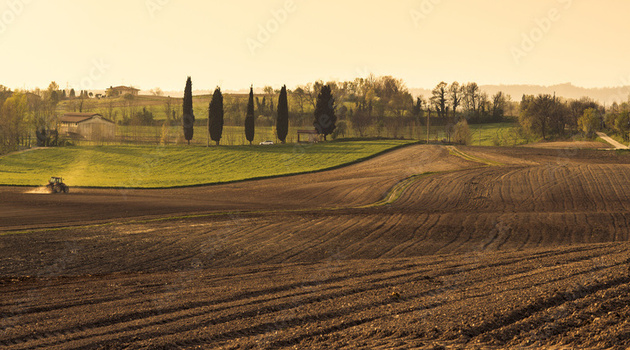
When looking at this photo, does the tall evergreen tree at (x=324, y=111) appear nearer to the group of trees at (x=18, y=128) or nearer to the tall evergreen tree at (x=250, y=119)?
the tall evergreen tree at (x=250, y=119)

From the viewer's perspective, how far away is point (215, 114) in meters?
85.0

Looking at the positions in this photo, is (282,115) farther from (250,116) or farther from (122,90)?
(122,90)

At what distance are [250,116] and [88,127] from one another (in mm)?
36107

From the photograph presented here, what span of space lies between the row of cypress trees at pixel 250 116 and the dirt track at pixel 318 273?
45590 millimetres

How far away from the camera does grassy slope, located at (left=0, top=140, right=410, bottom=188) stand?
60281 mm

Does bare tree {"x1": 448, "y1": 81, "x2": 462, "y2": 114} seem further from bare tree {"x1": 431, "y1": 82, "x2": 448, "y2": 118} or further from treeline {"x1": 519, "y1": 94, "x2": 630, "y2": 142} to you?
treeline {"x1": 519, "y1": 94, "x2": 630, "y2": 142}

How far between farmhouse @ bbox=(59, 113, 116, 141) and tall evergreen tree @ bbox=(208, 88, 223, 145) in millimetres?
26572

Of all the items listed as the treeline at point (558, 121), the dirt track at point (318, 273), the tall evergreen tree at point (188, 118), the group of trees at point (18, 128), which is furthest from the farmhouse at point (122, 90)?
the dirt track at point (318, 273)

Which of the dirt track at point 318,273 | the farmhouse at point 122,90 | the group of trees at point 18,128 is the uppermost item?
the farmhouse at point 122,90

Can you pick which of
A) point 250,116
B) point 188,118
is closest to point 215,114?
point 188,118

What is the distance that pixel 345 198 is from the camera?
43125 mm

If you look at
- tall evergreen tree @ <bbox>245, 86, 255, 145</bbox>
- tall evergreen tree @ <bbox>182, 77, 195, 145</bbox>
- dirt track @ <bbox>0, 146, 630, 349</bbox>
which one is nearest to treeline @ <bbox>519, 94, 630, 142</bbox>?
tall evergreen tree @ <bbox>245, 86, 255, 145</bbox>

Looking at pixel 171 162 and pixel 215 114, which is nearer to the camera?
pixel 171 162

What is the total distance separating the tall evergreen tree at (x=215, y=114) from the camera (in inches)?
3322
